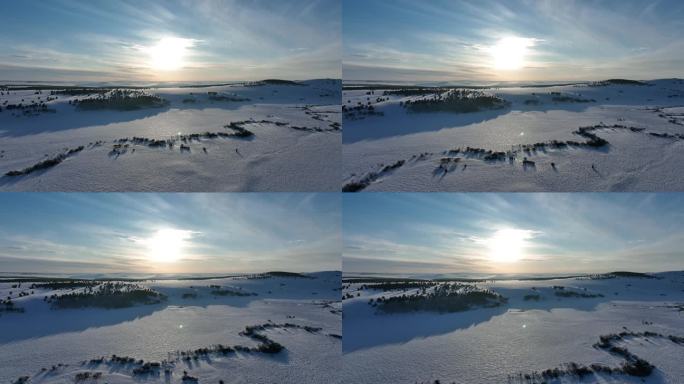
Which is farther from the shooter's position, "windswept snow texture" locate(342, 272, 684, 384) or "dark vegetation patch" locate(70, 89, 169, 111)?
"dark vegetation patch" locate(70, 89, 169, 111)

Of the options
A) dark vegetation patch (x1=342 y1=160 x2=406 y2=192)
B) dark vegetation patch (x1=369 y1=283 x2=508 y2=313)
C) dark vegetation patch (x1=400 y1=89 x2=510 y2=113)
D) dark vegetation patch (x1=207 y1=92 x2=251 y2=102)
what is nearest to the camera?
dark vegetation patch (x1=342 y1=160 x2=406 y2=192)

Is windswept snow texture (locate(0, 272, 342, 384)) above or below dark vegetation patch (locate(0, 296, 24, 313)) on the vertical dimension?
below

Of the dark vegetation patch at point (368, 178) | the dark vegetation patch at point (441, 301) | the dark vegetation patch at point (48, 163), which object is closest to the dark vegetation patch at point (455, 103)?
the dark vegetation patch at point (368, 178)

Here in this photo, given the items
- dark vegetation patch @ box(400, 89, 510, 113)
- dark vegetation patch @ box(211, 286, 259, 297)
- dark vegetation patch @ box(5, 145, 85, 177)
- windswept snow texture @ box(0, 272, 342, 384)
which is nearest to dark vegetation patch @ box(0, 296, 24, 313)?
windswept snow texture @ box(0, 272, 342, 384)

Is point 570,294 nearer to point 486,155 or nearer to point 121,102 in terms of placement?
point 486,155

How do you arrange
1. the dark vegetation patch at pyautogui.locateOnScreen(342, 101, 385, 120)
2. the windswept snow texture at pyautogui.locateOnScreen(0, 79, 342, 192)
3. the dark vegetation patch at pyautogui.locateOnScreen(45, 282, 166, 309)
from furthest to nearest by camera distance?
the dark vegetation patch at pyautogui.locateOnScreen(342, 101, 385, 120)
the dark vegetation patch at pyautogui.locateOnScreen(45, 282, 166, 309)
the windswept snow texture at pyautogui.locateOnScreen(0, 79, 342, 192)

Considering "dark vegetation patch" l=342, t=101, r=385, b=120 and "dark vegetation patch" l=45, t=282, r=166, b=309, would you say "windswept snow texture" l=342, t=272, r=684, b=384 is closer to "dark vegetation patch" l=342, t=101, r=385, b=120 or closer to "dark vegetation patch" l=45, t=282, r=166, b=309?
"dark vegetation patch" l=45, t=282, r=166, b=309

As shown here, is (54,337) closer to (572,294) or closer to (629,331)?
(629,331)

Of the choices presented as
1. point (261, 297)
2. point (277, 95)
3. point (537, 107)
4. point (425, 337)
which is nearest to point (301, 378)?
point (425, 337)
